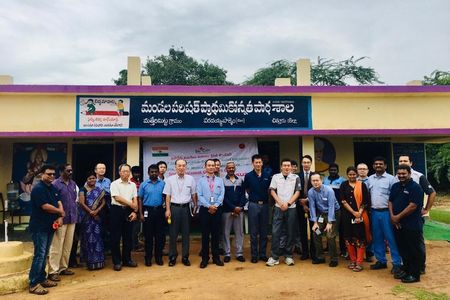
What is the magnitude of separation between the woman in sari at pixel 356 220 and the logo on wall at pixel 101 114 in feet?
14.9

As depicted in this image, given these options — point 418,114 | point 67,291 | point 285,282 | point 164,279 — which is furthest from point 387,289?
point 418,114

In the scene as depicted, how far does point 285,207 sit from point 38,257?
345cm

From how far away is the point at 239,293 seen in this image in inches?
178

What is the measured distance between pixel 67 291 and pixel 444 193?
67.2 ft

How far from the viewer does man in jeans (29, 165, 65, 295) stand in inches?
181

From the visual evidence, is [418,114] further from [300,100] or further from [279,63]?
[279,63]

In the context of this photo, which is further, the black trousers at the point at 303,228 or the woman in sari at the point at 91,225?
the black trousers at the point at 303,228

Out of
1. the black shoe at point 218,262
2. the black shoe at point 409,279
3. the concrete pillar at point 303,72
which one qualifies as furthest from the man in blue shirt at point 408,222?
the concrete pillar at point 303,72

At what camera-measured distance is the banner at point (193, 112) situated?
7633 millimetres

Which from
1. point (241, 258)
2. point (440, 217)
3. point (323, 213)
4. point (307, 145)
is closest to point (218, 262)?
point (241, 258)

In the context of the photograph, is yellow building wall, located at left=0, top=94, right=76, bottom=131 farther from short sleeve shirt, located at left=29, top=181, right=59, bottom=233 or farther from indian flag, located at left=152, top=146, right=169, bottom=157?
short sleeve shirt, located at left=29, top=181, right=59, bottom=233

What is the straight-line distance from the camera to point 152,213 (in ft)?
19.1

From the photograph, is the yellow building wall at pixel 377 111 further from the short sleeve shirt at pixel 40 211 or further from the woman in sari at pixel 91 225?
the short sleeve shirt at pixel 40 211

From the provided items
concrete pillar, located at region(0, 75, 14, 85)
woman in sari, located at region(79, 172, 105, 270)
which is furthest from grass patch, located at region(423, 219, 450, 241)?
concrete pillar, located at region(0, 75, 14, 85)
